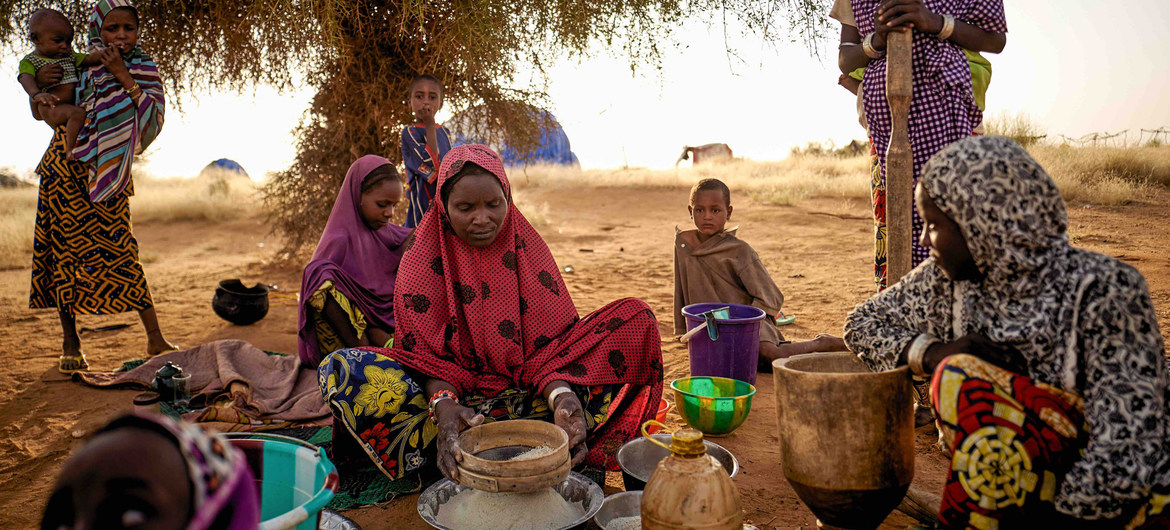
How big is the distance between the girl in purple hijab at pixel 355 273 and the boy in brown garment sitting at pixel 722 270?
5.71 ft

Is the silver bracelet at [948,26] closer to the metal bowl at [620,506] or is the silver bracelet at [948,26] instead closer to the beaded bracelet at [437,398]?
the metal bowl at [620,506]

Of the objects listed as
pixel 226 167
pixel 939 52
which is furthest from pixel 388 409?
pixel 226 167

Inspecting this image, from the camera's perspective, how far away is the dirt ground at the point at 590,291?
3131 millimetres

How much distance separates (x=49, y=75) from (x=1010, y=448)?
5.37 m

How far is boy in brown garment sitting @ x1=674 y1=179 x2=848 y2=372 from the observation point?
4441 mm

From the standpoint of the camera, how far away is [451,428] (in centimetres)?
256

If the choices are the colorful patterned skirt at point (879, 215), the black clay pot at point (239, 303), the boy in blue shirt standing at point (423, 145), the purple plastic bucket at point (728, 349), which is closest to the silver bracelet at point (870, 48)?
the colorful patterned skirt at point (879, 215)

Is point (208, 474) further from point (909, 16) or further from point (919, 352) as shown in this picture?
point (909, 16)

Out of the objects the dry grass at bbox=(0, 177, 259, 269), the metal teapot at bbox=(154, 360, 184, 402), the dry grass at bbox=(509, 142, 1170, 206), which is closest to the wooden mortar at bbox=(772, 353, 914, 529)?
the metal teapot at bbox=(154, 360, 184, 402)

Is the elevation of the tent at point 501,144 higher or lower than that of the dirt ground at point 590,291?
higher

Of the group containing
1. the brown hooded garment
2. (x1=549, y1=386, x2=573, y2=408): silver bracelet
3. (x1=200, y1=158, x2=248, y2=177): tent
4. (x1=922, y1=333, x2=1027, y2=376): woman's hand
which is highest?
(x1=200, y1=158, x2=248, y2=177): tent

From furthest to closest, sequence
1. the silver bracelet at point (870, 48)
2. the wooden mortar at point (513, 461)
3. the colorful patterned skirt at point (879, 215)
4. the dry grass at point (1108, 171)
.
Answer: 1. the dry grass at point (1108, 171)
2. the colorful patterned skirt at point (879, 215)
3. the silver bracelet at point (870, 48)
4. the wooden mortar at point (513, 461)

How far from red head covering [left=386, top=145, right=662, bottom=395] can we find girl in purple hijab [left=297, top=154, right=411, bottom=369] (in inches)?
38.1

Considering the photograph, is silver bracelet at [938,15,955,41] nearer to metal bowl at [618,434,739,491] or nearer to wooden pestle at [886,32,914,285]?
wooden pestle at [886,32,914,285]
